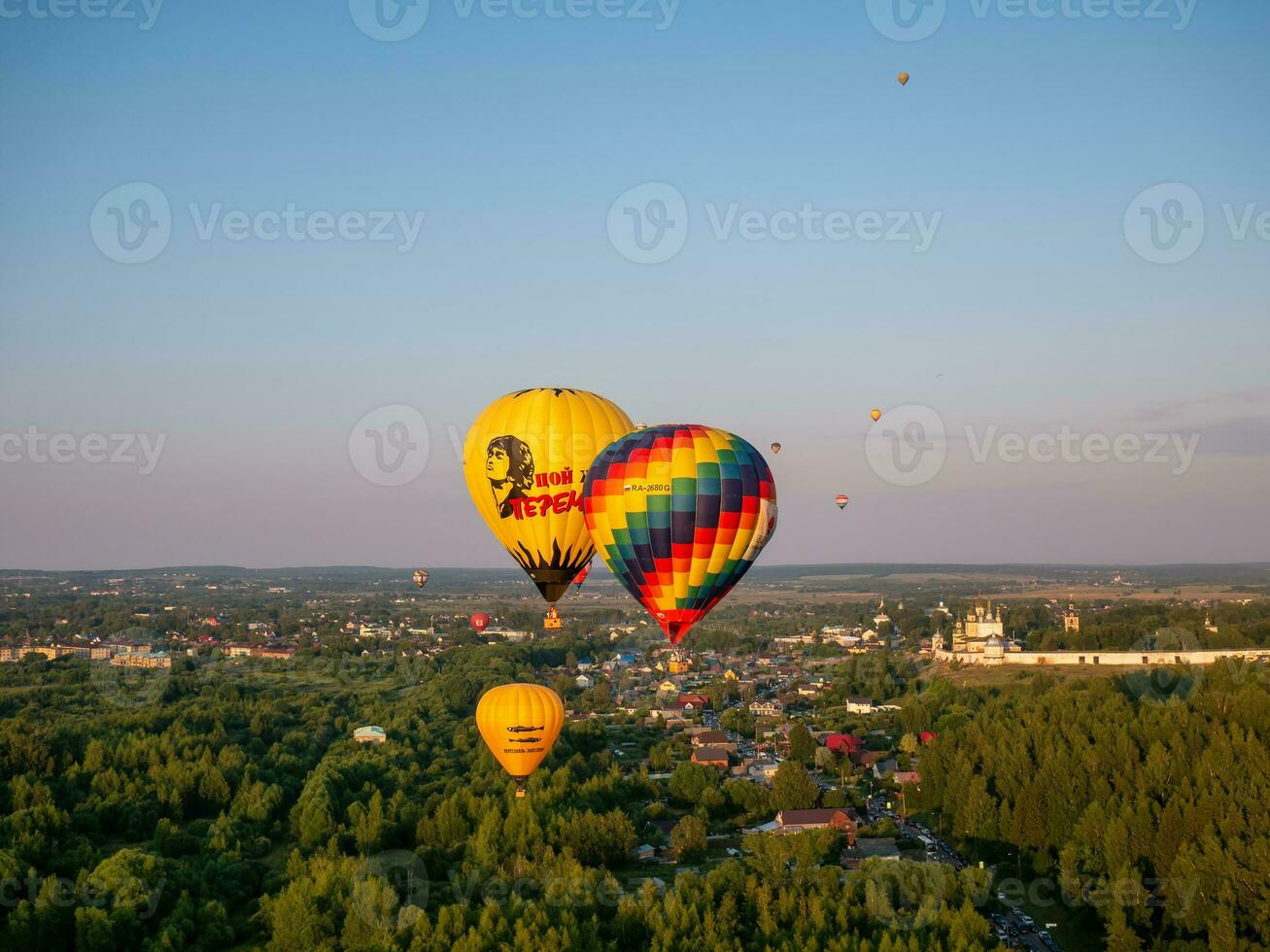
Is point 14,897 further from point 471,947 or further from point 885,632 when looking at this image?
point 885,632

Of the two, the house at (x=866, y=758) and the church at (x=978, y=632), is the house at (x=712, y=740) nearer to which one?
the house at (x=866, y=758)

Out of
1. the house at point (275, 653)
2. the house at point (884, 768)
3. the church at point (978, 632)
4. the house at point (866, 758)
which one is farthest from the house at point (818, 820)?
the house at point (275, 653)

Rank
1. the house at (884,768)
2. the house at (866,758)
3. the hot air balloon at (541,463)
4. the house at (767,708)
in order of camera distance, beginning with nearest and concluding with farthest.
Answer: the hot air balloon at (541,463) → the house at (884,768) → the house at (866,758) → the house at (767,708)

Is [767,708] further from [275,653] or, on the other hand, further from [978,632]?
[275,653]

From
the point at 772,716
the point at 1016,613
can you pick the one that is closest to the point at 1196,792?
the point at 772,716

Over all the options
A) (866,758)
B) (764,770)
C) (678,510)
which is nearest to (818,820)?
(764,770)
